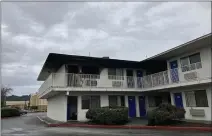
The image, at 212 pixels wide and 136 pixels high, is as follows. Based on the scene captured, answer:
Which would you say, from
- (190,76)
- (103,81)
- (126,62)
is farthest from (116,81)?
(190,76)

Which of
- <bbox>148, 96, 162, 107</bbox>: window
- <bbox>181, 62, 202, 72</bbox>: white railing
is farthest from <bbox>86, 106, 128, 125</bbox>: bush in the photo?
<bbox>148, 96, 162, 107</bbox>: window

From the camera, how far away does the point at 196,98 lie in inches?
620

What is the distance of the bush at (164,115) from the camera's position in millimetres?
14070

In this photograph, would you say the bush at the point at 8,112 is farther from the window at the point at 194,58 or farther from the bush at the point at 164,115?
the window at the point at 194,58

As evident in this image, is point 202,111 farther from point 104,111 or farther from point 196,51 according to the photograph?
point 104,111

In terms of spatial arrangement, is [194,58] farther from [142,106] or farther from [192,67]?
[142,106]

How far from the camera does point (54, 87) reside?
1664 cm

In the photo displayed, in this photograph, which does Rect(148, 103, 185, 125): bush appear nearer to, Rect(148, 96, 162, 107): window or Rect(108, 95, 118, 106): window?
Rect(108, 95, 118, 106): window

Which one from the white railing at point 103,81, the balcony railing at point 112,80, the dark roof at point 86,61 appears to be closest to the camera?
the balcony railing at point 112,80

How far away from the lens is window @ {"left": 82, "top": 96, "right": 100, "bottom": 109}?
1866 cm

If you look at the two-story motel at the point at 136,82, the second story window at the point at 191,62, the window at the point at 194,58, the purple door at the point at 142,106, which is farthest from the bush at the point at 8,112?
the window at the point at 194,58

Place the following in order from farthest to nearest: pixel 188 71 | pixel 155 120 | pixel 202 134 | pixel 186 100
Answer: pixel 186 100 < pixel 188 71 < pixel 155 120 < pixel 202 134

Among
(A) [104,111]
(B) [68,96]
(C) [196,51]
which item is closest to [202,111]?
(C) [196,51]

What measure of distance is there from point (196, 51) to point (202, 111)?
445cm
